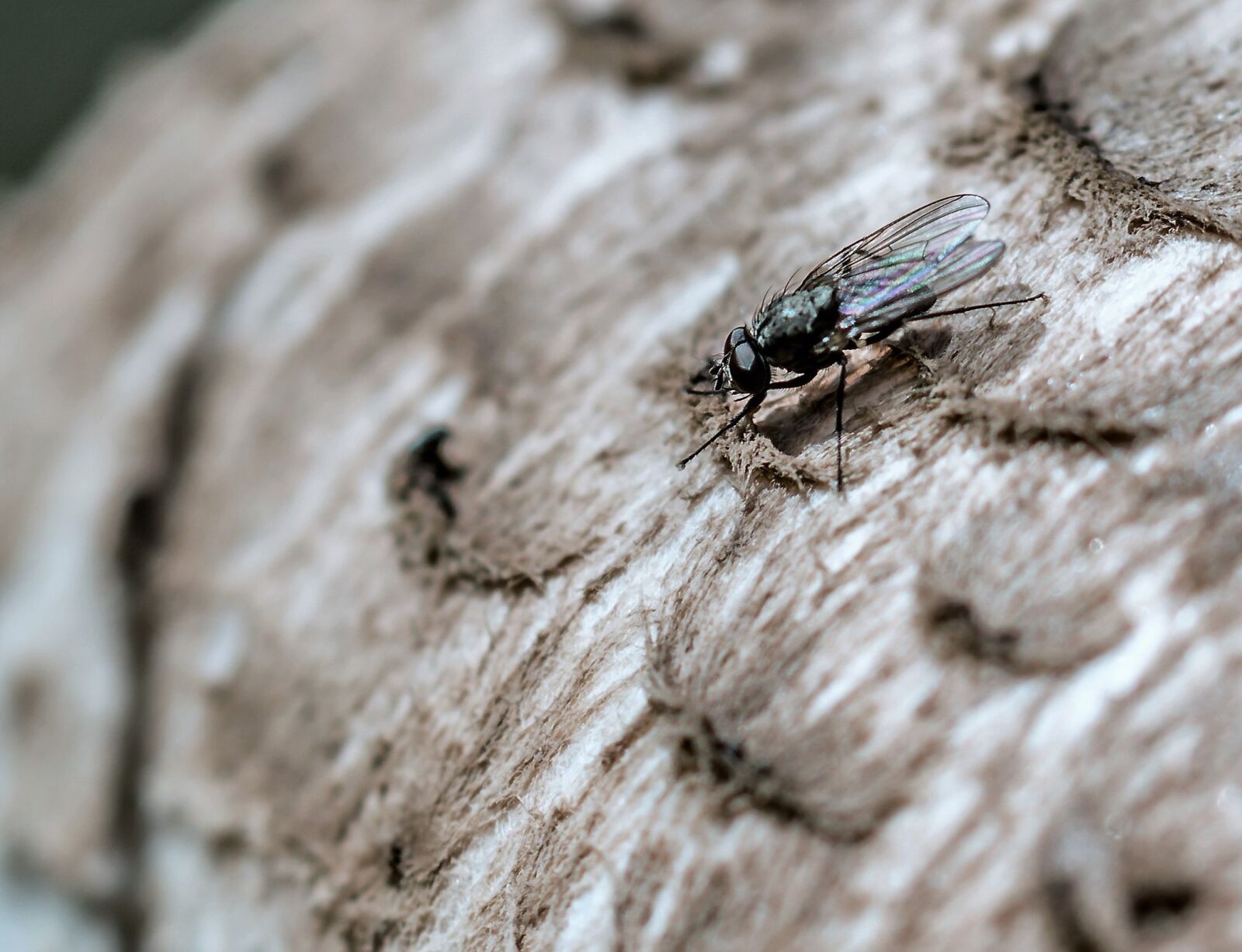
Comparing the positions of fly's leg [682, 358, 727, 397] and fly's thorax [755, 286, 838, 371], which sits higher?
fly's leg [682, 358, 727, 397]

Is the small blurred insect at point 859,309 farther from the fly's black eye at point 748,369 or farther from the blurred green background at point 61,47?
the blurred green background at point 61,47

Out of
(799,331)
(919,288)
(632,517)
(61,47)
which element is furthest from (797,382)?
(61,47)

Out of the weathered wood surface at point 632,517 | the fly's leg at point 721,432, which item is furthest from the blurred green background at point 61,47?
the fly's leg at point 721,432

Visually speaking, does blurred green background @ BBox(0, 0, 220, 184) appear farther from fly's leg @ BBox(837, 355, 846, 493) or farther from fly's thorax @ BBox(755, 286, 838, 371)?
fly's leg @ BBox(837, 355, 846, 493)

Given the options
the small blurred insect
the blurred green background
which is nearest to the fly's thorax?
the small blurred insect

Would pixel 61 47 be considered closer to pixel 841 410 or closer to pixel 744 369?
pixel 744 369
